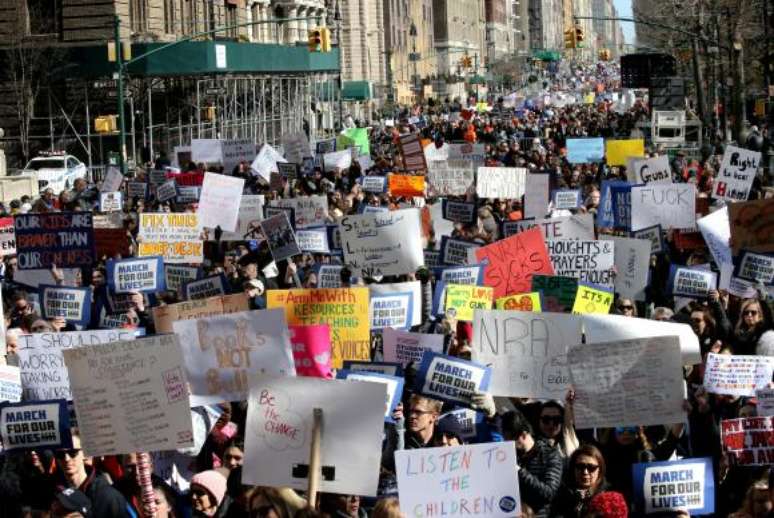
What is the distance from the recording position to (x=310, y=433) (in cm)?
755

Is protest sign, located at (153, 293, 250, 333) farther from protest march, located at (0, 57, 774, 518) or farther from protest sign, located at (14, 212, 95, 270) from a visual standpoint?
protest sign, located at (14, 212, 95, 270)

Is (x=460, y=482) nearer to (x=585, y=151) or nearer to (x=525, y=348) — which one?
(x=525, y=348)

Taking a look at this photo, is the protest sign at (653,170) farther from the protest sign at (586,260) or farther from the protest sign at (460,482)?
the protest sign at (460,482)

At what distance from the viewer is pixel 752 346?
36.9 ft

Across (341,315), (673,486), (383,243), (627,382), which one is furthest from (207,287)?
(673,486)

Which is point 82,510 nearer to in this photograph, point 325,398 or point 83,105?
point 325,398

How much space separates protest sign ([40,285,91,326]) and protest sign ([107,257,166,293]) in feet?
2.81

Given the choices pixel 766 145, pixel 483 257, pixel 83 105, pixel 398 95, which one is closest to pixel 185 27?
pixel 83 105

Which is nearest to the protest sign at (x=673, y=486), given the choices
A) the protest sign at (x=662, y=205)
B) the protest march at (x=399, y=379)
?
the protest march at (x=399, y=379)

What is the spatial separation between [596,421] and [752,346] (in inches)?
127

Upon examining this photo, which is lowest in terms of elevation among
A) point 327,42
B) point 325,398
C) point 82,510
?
point 82,510

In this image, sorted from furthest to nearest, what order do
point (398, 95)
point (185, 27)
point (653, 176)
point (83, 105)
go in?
point (398, 95) → point (185, 27) → point (83, 105) → point (653, 176)

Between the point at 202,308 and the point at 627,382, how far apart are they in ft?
11.7

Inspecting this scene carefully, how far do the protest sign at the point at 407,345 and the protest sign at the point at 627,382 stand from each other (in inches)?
92.0
